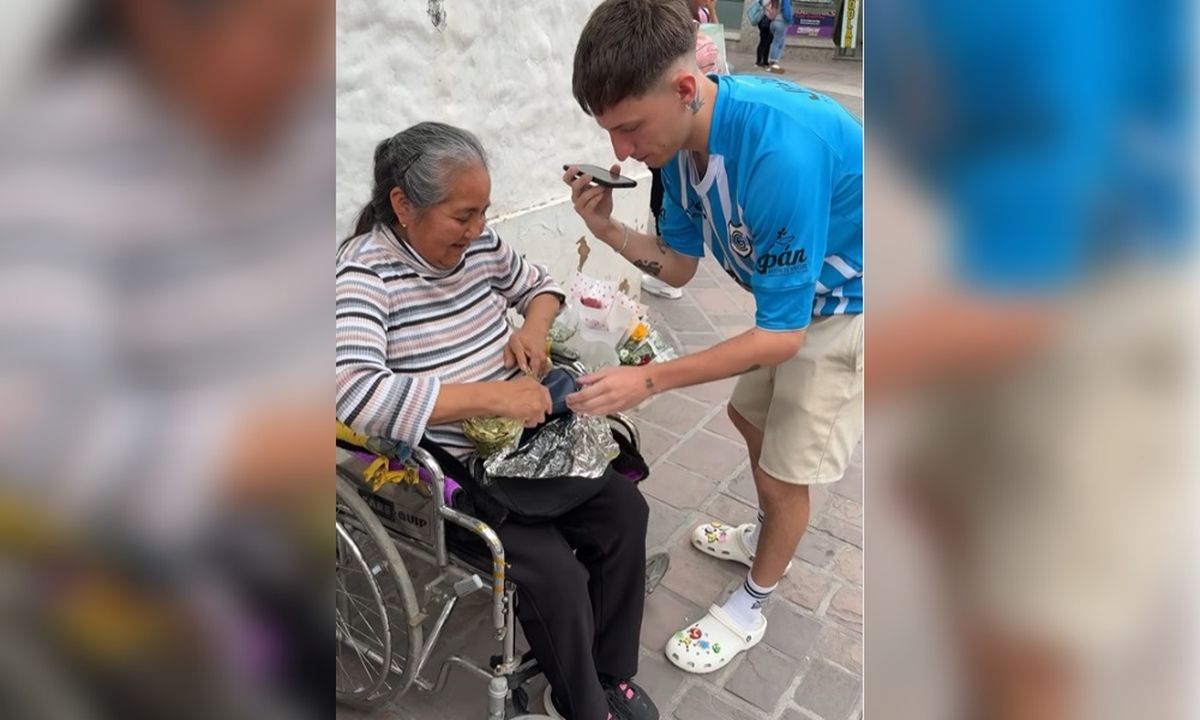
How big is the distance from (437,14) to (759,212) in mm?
1636

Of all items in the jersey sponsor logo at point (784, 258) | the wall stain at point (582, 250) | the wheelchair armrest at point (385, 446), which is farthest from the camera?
the wall stain at point (582, 250)

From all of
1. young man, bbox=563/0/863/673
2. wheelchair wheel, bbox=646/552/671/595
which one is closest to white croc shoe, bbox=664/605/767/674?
wheelchair wheel, bbox=646/552/671/595

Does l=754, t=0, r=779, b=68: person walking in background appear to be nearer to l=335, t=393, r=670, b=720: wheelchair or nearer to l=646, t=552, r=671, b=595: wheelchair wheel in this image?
l=646, t=552, r=671, b=595: wheelchair wheel

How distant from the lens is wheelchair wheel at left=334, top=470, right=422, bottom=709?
1.92 metres

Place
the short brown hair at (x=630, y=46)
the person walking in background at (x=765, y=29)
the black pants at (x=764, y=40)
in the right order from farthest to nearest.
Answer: the black pants at (x=764, y=40)
the person walking in background at (x=765, y=29)
the short brown hair at (x=630, y=46)

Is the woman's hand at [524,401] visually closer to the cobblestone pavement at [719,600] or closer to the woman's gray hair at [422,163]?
the woman's gray hair at [422,163]

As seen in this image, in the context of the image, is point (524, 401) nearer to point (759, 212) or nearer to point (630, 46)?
point (759, 212)

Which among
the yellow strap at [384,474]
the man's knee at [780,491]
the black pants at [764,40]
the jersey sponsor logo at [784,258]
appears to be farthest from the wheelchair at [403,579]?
the black pants at [764,40]

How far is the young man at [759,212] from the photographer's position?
1.77 metres

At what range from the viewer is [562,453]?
6.89 feet

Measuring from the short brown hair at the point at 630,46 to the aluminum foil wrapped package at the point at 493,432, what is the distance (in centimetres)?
77

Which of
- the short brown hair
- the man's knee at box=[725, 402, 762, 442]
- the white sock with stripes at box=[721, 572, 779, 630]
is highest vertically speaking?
the short brown hair

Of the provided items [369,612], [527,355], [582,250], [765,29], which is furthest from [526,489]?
[765,29]
